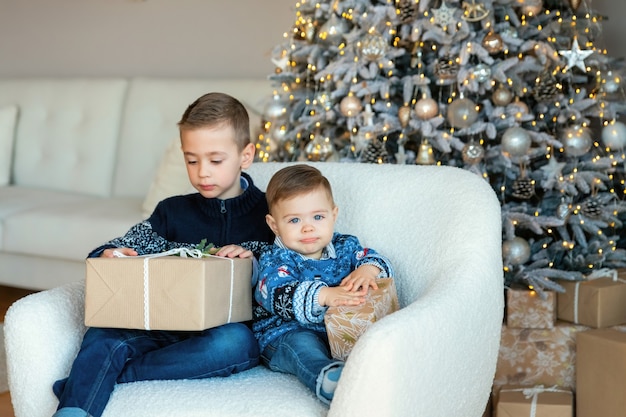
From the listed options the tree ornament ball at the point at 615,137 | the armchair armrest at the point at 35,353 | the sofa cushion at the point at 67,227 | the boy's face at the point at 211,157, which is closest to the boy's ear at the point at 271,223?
the boy's face at the point at 211,157

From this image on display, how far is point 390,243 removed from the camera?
1.94 m

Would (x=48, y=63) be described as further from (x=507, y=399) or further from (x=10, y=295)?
(x=507, y=399)

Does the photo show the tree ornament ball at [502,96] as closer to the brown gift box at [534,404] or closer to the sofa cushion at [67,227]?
the brown gift box at [534,404]

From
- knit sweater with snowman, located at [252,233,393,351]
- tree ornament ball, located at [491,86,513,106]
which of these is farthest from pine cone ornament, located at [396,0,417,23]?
knit sweater with snowman, located at [252,233,393,351]

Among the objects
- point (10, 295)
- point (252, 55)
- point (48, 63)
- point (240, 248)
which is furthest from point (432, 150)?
point (48, 63)

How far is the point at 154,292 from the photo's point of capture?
1.61 m

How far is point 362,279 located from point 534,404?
0.91 meters

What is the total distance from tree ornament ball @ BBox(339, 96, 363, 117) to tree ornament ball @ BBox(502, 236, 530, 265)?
1.90 ft

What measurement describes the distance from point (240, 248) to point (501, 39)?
1092 millimetres

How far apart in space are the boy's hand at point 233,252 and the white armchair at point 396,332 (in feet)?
0.77

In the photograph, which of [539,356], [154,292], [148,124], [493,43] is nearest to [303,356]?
[154,292]

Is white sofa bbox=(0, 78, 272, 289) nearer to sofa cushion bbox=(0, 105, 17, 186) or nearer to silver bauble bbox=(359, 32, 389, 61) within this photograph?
sofa cushion bbox=(0, 105, 17, 186)

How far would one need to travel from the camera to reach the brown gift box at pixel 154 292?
1592mm

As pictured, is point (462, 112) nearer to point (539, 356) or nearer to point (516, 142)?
point (516, 142)
